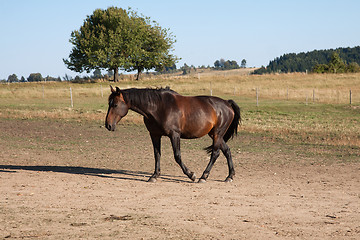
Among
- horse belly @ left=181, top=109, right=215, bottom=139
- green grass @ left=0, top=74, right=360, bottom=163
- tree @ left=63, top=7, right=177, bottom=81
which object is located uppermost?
tree @ left=63, top=7, right=177, bottom=81

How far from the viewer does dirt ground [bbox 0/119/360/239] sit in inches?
252

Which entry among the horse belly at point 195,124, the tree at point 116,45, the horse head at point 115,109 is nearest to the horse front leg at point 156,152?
the horse belly at point 195,124

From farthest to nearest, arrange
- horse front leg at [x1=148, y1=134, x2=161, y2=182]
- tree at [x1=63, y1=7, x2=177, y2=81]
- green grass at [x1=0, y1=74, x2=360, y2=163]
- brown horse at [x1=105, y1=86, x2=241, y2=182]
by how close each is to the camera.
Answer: tree at [x1=63, y1=7, x2=177, y2=81], green grass at [x1=0, y1=74, x2=360, y2=163], horse front leg at [x1=148, y1=134, x2=161, y2=182], brown horse at [x1=105, y1=86, x2=241, y2=182]

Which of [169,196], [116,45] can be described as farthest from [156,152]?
[116,45]

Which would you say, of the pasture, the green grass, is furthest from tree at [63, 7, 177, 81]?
the pasture

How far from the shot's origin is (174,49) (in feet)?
265

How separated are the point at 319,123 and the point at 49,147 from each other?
15.7 metres

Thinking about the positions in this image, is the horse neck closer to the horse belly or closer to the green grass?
the horse belly

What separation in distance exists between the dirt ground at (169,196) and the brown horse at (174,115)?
3.03 ft

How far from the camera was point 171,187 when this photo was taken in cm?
978

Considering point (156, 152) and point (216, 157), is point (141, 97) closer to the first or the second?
point (156, 152)

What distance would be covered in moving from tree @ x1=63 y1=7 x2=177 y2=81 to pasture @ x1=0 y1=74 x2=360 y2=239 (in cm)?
4913

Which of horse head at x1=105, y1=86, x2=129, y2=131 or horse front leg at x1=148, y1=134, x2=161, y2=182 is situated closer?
horse head at x1=105, y1=86, x2=129, y2=131

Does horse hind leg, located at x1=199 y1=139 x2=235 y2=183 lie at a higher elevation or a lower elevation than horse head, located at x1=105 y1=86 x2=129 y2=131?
lower
